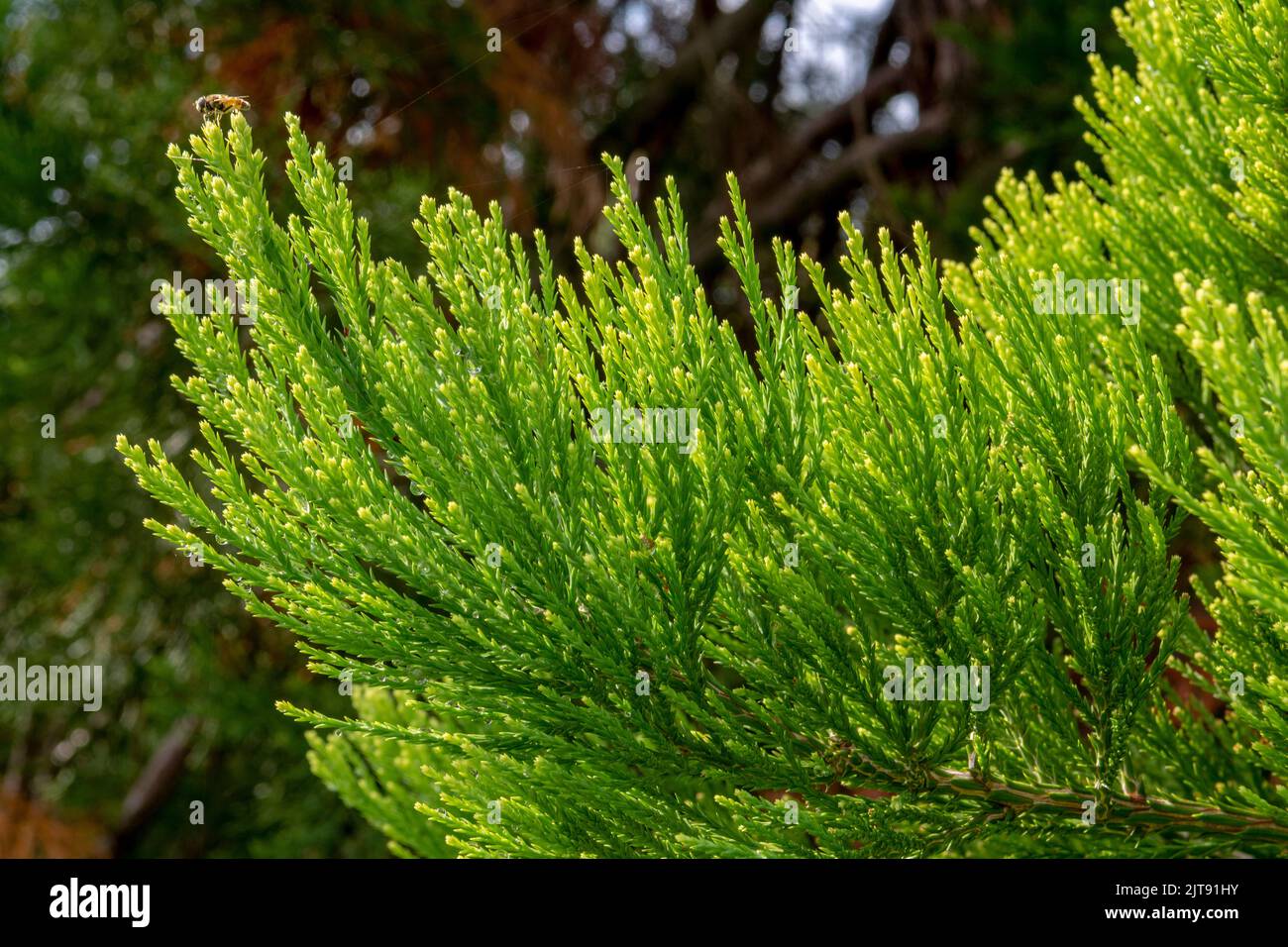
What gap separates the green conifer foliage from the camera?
1.08 meters

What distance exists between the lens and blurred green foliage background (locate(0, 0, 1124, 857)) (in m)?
3.45

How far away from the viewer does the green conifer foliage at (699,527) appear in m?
1.08

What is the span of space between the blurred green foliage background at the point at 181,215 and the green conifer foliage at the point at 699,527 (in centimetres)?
198

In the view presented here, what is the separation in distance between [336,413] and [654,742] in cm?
41

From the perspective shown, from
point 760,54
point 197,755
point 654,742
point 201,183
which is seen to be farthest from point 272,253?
point 760,54

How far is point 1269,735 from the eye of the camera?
125 centimetres

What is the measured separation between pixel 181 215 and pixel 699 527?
109 inches

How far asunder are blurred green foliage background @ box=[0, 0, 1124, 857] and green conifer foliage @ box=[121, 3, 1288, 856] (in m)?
1.98

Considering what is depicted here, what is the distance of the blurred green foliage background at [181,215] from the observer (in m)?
3.45

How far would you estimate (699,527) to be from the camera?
1093mm

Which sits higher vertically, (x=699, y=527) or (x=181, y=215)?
(x=181, y=215)

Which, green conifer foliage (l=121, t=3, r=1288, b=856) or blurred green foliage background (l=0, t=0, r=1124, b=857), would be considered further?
blurred green foliage background (l=0, t=0, r=1124, b=857)

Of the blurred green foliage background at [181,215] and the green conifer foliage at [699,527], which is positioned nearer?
the green conifer foliage at [699,527]
